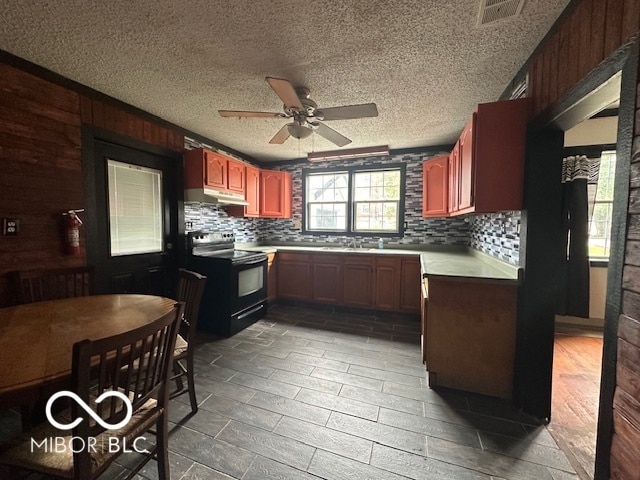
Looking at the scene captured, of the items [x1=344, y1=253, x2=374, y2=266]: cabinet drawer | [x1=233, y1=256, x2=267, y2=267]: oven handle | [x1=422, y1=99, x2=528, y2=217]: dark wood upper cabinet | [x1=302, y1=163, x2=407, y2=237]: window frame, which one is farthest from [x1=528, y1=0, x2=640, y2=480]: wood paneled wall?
[x1=233, y1=256, x2=267, y2=267]: oven handle

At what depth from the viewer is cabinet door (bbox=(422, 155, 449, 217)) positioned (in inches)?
121

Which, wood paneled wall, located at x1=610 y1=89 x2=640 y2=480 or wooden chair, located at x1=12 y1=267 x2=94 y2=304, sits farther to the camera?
wooden chair, located at x1=12 y1=267 x2=94 y2=304

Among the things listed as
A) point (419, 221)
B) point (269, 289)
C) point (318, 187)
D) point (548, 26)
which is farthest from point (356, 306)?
point (548, 26)

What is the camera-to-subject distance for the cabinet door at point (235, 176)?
3487mm

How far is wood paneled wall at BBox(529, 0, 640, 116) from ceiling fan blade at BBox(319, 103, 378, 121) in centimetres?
98

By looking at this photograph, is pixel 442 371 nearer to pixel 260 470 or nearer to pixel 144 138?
pixel 260 470

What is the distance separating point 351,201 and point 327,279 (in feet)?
4.50

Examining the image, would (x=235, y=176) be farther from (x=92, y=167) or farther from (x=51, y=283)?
(x=51, y=283)

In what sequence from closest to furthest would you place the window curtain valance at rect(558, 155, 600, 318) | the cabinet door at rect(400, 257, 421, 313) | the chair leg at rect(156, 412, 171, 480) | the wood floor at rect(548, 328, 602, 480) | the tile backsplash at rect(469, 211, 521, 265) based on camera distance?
the chair leg at rect(156, 412, 171, 480) → the wood floor at rect(548, 328, 602, 480) → the tile backsplash at rect(469, 211, 521, 265) → the window curtain valance at rect(558, 155, 600, 318) → the cabinet door at rect(400, 257, 421, 313)

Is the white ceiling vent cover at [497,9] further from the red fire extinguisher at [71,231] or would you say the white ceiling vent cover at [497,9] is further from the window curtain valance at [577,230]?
the red fire extinguisher at [71,231]

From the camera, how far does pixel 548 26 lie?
4.84ft

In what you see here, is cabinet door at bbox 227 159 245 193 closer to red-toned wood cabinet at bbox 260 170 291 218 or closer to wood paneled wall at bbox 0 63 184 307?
red-toned wood cabinet at bbox 260 170 291 218

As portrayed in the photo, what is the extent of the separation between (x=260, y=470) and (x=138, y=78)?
2.77 m
